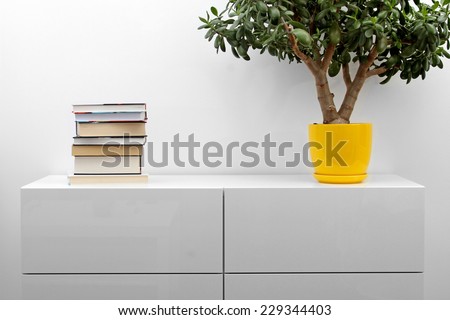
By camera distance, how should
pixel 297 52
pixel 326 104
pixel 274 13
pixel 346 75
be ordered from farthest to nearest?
pixel 346 75 → pixel 326 104 → pixel 297 52 → pixel 274 13

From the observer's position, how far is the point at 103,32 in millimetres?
1810

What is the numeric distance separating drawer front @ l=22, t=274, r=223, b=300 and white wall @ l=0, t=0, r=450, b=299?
0.43m

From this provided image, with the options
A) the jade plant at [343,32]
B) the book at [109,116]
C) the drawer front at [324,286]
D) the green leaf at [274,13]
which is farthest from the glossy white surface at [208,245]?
the green leaf at [274,13]

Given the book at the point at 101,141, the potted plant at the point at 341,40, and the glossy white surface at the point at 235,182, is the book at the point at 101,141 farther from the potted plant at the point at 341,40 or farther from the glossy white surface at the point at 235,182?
the potted plant at the point at 341,40

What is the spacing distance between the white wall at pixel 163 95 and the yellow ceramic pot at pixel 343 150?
0.93 feet

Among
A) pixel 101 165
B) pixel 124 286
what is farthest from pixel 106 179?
pixel 124 286

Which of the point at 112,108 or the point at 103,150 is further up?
the point at 112,108

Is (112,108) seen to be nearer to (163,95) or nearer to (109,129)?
(109,129)

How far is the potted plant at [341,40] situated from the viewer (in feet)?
4.60

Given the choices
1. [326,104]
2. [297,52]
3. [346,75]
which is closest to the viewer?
[297,52]

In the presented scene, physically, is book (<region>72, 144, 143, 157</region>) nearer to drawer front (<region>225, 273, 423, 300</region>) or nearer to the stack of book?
the stack of book

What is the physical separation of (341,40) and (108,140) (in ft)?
2.65

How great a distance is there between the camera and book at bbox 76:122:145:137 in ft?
5.23

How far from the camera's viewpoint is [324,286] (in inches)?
58.9
